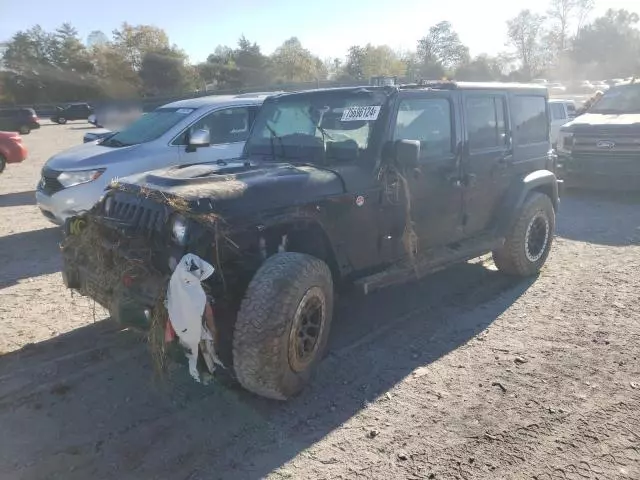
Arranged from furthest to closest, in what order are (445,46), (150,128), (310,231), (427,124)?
1. (445,46)
2. (150,128)
3. (427,124)
4. (310,231)

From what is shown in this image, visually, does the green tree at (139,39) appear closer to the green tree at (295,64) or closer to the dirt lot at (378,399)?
the green tree at (295,64)

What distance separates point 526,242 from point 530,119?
4.47 ft

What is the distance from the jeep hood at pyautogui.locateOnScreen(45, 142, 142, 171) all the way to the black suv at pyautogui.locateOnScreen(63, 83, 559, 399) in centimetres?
213

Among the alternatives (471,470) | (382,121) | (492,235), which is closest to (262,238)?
(382,121)

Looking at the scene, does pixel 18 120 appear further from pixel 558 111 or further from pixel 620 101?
pixel 620 101

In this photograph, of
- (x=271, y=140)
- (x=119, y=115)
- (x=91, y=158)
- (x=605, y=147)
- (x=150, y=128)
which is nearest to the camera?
(x=271, y=140)

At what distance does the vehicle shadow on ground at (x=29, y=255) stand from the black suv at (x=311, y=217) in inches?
96.9

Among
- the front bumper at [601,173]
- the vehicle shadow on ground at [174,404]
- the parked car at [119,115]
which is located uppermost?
the parked car at [119,115]

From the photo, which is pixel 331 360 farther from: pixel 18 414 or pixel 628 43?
pixel 628 43

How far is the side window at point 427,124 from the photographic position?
4387mm

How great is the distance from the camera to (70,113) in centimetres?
3941

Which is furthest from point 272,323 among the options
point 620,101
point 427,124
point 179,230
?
point 620,101

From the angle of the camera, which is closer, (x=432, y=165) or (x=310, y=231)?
(x=310, y=231)

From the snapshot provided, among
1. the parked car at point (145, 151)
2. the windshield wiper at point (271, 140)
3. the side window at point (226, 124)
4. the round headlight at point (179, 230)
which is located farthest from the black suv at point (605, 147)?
the round headlight at point (179, 230)
